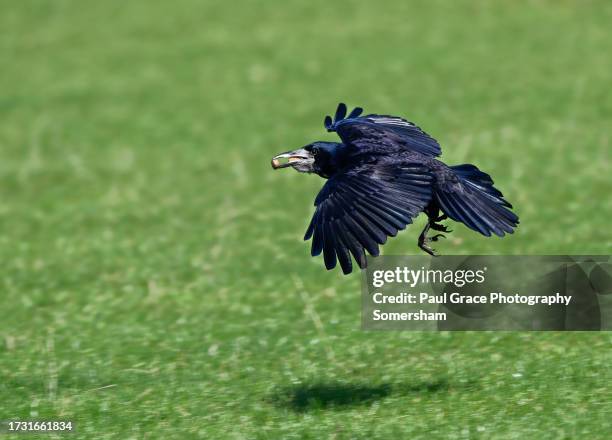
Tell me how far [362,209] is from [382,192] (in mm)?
402

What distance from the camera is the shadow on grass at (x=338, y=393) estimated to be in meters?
11.6

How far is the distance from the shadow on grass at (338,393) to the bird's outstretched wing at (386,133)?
8.42ft

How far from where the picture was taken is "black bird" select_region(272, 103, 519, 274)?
A: 983 cm

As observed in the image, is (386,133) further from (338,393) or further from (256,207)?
(256,207)

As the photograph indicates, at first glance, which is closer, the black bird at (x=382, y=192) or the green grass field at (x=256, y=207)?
the black bird at (x=382, y=192)

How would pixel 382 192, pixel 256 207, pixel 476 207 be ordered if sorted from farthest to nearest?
pixel 256 207 < pixel 476 207 < pixel 382 192

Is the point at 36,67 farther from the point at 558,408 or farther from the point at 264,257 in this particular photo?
the point at 558,408


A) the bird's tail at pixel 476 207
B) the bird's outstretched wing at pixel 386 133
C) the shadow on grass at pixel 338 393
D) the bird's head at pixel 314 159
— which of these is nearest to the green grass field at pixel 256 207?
the shadow on grass at pixel 338 393

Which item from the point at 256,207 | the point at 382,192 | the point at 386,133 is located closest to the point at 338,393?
the point at 382,192

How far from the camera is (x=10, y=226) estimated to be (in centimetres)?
2136

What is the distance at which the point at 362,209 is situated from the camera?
10000 mm

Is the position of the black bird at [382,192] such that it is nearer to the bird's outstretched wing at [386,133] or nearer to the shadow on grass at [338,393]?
the bird's outstretched wing at [386,133]

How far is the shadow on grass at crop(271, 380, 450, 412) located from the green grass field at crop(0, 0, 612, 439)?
4 cm

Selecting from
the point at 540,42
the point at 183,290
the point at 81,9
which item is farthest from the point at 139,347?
the point at 81,9
